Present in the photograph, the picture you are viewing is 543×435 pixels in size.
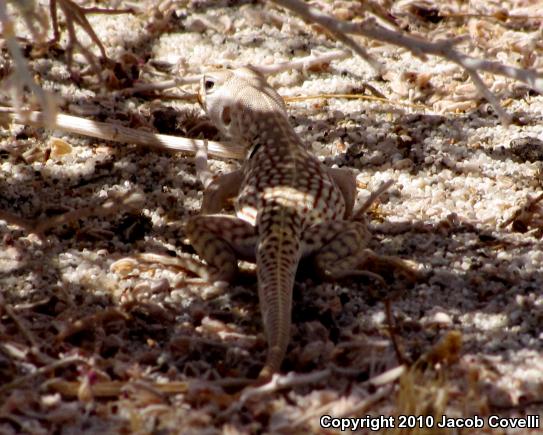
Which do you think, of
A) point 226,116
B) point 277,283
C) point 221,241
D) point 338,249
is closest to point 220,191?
point 221,241

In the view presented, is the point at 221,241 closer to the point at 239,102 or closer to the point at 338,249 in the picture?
the point at 338,249

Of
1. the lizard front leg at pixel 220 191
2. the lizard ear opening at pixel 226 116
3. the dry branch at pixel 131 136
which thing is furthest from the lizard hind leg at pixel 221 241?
the lizard ear opening at pixel 226 116

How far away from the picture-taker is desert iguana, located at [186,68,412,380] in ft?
11.3

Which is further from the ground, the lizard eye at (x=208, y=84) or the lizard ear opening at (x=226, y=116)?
the lizard eye at (x=208, y=84)

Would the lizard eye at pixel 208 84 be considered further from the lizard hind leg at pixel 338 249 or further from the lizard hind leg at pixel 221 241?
the lizard hind leg at pixel 338 249

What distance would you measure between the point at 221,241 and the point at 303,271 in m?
0.38

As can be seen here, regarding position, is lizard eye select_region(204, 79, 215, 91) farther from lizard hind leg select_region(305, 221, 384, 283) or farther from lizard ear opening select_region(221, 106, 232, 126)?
lizard hind leg select_region(305, 221, 384, 283)

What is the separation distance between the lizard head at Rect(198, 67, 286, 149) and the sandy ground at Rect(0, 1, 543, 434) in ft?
0.79

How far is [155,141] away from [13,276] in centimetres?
124

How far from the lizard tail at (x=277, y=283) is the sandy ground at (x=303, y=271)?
0.36 feet

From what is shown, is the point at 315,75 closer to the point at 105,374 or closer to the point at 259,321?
the point at 259,321

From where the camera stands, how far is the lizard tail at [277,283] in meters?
3.04

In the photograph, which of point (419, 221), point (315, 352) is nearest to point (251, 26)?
point (419, 221)

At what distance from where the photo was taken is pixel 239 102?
483 centimetres
